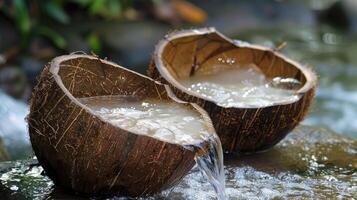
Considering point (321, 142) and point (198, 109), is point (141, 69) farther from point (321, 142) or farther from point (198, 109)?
point (198, 109)

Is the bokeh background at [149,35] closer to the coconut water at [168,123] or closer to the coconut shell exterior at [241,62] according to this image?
the coconut shell exterior at [241,62]

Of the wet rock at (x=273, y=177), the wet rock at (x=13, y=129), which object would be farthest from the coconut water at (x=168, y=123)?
the wet rock at (x=13, y=129)

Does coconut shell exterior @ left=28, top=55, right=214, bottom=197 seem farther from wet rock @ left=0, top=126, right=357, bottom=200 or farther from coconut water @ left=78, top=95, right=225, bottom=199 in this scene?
wet rock @ left=0, top=126, right=357, bottom=200

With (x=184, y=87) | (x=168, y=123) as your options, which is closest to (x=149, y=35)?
(x=184, y=87)

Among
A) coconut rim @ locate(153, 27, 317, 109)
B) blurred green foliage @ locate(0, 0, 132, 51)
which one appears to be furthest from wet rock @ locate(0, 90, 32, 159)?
blurred green foliage @ locate(0, 0, 132, 51)

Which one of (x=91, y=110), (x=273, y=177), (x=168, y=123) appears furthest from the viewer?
(x=273, y=177)

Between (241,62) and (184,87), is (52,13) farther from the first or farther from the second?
(184,87)
